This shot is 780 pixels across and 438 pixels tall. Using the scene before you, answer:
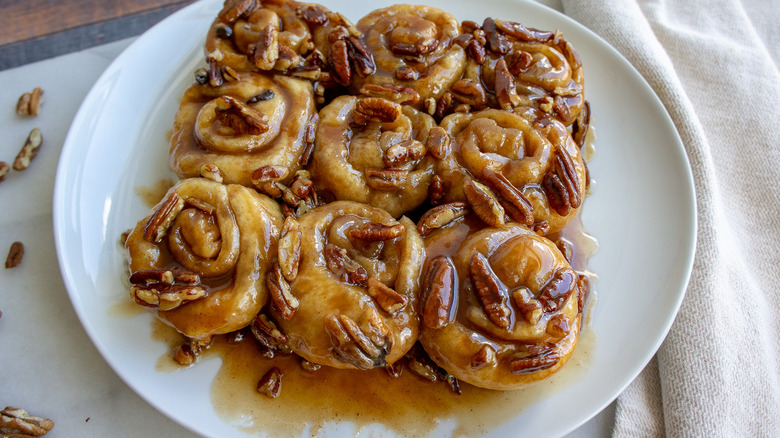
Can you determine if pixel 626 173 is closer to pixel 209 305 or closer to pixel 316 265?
pixel 316 265

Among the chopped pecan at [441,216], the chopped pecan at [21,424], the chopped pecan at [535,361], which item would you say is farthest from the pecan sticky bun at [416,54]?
the chopped pecan at [21,424]

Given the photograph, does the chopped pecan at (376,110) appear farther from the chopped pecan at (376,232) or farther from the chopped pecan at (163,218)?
the chopped pecan at (163,218)

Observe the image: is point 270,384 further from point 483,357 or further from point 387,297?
point 483,357

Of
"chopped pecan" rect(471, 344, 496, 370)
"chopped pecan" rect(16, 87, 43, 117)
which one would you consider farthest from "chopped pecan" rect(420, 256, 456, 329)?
"chopped pecan" rect(16, 87, 43, 117)

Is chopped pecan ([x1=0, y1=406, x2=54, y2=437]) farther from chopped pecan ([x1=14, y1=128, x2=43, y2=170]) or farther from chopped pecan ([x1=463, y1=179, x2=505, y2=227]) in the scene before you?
chopped pecan ([x1=463, y1=179, x2=505, y2=227])

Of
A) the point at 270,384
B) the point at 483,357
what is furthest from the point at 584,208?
the point at 270,384

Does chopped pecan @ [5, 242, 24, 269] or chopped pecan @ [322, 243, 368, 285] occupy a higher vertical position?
chopped pecan @ [322, 243, 368, 285]
